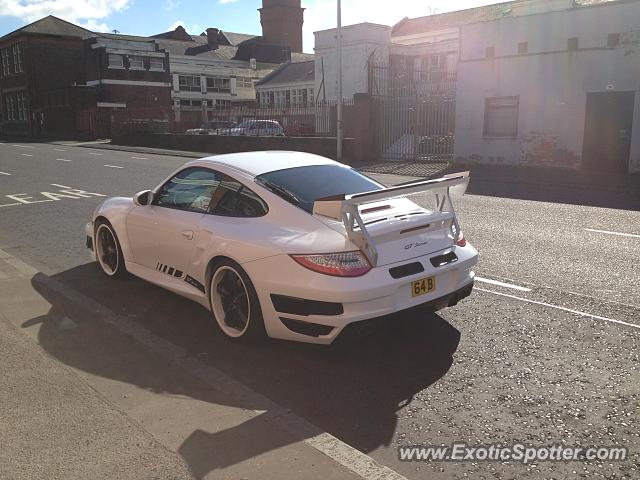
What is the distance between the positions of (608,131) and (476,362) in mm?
17047

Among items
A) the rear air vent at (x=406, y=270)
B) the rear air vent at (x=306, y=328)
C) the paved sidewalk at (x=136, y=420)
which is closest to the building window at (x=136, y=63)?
the paved sidewalk at (x=136, y=420)

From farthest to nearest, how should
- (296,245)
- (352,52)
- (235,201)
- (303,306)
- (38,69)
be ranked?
1. (38,69)
2. (352,52)
3. (235,201)
4. (296,245)
5. (303,306)

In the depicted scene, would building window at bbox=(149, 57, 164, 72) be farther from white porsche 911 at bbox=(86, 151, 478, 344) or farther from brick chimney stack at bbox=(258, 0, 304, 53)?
white porsche 911 at bbox=(86, 151, 478, 344)

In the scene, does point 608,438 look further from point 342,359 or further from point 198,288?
point 198,288

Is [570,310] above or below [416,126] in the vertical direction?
below

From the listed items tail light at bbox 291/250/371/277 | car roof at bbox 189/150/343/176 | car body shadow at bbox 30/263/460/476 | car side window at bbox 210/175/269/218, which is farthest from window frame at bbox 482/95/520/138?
tail light at bbox 291/250/371/277

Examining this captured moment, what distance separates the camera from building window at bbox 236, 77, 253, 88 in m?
73.1

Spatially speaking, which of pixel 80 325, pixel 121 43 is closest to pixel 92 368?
pixel 80 325

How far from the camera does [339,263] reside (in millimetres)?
3963

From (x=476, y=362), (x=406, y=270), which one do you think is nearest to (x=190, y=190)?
(x=406, y=270)

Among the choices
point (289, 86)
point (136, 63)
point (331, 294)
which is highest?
point (136, 63)

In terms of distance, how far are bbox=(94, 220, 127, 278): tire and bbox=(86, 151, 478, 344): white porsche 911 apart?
0.64 m

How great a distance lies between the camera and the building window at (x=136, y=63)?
58.0 m

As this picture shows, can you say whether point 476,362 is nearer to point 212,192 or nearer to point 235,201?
point 235,201
